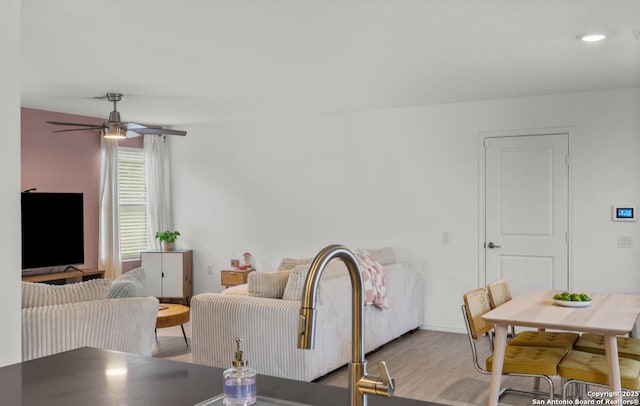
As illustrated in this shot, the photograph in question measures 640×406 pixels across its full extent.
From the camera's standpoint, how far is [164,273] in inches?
309

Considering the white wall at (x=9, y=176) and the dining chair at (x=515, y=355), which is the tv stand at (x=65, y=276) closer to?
the white wall at (x=9, y=176)

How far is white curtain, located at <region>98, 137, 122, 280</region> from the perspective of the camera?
7.42 metres

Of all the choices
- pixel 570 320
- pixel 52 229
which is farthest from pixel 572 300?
pixel 52 229

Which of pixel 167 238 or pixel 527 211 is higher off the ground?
pixel 527 211

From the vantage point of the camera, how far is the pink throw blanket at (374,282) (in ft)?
17.3

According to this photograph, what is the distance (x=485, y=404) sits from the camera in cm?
405

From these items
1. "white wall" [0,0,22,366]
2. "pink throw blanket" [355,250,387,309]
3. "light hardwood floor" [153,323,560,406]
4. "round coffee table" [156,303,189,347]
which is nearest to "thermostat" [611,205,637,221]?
"light hardwood floor" [153,323,560,406]

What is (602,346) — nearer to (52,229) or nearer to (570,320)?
(570,320)

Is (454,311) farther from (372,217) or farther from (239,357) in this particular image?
(239,357)

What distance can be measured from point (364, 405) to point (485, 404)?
10.5 feet

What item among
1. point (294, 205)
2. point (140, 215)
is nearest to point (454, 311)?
point (294, 205)

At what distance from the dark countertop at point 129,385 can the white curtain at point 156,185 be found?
6.31 metres

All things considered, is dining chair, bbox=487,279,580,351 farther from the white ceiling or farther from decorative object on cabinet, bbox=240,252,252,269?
decorative object on cabinet, bbox=240,252,252,269

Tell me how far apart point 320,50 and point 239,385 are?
3.16 m
